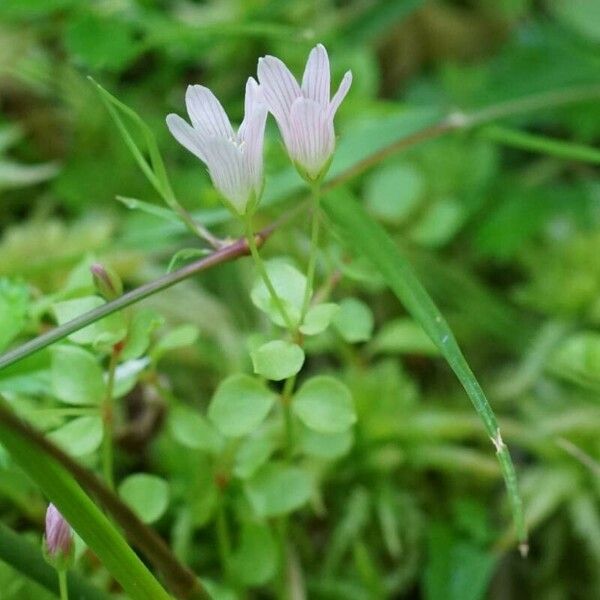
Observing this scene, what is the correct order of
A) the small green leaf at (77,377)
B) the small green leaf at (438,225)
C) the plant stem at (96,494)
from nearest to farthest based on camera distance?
the plant stem at (96,494) → the small green leaf at (77,377) → the small green leaf at (438,225)

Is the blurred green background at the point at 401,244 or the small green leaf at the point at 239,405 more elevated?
the small green leaf at the point at 239,405

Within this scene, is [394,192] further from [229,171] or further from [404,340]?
[229,171]

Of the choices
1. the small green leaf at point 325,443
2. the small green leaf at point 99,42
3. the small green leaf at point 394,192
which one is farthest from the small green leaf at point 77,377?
the small green leaf at point 394,192

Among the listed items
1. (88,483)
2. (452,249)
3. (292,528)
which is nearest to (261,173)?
(88,483)

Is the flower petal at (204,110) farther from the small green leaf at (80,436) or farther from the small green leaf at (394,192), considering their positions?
the small green leaf at (394,192)

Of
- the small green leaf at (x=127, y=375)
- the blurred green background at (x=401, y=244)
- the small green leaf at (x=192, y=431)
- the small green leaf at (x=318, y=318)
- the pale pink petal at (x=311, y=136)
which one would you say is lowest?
the blurred green background at (x=401, y=244)

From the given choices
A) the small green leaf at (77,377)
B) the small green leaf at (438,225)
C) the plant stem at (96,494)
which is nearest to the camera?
the plant stem at (96,494)

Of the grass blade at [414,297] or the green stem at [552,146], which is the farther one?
the green stem at [552,146]
